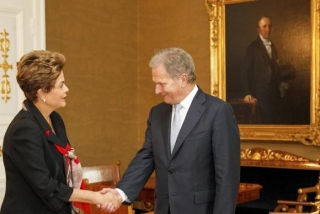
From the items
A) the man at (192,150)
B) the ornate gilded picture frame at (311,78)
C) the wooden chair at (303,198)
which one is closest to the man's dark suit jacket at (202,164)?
the man at (192,150)

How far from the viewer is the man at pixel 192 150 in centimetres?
312

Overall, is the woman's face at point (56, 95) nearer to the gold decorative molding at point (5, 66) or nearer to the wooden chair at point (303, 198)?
the gold decorative molding at point (5, 66)

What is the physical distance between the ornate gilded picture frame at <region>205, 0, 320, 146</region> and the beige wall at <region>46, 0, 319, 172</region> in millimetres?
146

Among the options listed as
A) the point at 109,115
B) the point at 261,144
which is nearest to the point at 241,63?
the point at 261,144

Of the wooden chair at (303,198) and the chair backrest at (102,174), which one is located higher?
the chair backrest at (102,174)

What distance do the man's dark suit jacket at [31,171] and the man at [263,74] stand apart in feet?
11.0

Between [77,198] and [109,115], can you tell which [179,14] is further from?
[77,198]

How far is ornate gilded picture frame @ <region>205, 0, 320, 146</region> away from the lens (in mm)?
5609

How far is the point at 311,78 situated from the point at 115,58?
2.48m

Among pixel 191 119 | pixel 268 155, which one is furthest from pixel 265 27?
pixel 191 119

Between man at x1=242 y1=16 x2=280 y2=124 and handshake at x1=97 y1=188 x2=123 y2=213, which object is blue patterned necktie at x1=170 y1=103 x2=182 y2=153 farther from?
man at x1=242 y1=16 x2=280 y2=124

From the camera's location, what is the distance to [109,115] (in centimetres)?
686

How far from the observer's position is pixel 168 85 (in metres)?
3.26

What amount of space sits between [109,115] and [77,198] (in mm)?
3751
